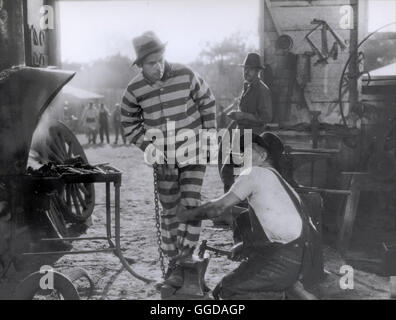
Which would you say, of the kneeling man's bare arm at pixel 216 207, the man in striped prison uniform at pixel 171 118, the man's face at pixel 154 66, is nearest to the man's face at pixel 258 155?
the kneeling man's bare arm at pixel 216 207

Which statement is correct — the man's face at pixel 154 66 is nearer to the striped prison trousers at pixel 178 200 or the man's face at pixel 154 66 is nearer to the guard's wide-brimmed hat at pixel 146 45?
the guard's wide-brimmed hat at pixel 146 45

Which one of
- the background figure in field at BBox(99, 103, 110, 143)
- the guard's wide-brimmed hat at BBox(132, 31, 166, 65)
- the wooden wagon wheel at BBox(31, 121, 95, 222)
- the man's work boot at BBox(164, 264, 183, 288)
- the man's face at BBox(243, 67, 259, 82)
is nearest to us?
the man's work boot at BBox(164, 264, 183, 288)

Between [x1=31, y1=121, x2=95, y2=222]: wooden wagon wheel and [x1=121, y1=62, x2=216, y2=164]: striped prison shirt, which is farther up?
[x1=121, y1=62, x2=216, y2=164]: striped prison shirt

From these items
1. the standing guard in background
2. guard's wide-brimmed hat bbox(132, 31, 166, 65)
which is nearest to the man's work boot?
guard's wide-brimmed hat bbox(132, 31, 166, 65)

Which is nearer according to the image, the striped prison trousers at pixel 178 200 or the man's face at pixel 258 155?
the man's face at pixel 258 155

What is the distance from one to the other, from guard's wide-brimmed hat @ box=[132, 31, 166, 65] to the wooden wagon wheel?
2.62 m

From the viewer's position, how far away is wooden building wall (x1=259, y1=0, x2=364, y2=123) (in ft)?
27.0

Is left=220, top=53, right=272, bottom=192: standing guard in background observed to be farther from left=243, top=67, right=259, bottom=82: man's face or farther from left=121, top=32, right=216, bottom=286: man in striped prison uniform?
left=121, top=32, right=216, bottom=286: man in striped prison uniform

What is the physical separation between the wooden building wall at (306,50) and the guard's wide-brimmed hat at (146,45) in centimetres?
418

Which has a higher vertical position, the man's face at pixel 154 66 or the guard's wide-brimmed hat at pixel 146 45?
the guard's wide-brimmed hat at pixel 146 45

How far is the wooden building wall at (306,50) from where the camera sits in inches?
324

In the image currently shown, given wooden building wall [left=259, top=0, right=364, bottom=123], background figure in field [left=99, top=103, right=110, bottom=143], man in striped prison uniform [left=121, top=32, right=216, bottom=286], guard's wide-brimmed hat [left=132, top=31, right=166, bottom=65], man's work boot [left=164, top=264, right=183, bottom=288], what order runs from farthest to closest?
background figure in field [left=99, top=103, right=110, bottom=143] < wooden building wall [left=259, top=0, right=364, bottom=123] < man in striped prison uniform [left=121, top=32, right=216, bottom=286] < guard's wide-brimmed hat [left=132, top=31, right=166, bottom=65] < man's work boot [left=164, top=264, right=183, bottom=288]
